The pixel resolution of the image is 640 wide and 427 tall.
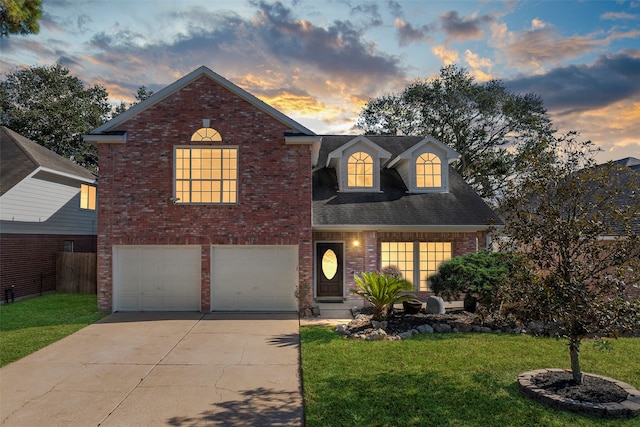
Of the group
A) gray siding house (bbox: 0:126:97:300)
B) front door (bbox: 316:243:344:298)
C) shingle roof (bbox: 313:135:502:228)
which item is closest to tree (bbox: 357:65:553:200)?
shingle roof (bbox: 313:135:502:228)

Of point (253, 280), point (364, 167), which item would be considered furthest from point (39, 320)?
point (364, 167)

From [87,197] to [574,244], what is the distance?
861 inches

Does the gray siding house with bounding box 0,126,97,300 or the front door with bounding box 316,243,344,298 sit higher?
the gray siding house with bounding box 0,126,97,300

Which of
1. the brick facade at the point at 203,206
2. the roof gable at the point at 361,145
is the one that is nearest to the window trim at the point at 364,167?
the roof gable at the point at 361,145

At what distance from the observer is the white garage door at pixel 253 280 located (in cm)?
1295

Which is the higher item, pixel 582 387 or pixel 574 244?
pixel 574 244

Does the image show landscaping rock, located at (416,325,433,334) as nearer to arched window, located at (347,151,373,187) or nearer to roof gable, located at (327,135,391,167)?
arched window, located at (347,151,373,187)

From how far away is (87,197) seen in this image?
20.5 meters

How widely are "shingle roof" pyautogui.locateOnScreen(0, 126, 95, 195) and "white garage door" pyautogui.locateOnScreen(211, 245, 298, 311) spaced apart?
9.51 m

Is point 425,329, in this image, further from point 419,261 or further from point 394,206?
point 394,206

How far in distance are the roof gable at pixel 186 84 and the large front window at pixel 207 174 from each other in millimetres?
1698

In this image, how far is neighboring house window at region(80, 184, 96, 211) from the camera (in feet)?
65.6

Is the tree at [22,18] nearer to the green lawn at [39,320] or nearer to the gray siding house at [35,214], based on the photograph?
the green lawn at [39,320]

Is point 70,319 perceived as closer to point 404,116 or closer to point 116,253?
point 116,253
